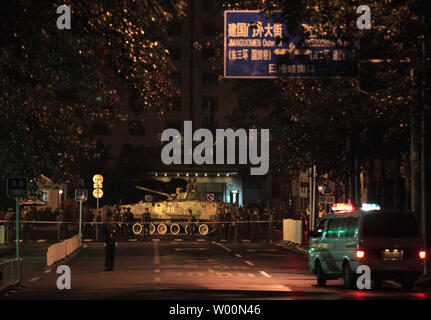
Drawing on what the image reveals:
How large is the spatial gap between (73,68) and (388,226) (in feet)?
29.3

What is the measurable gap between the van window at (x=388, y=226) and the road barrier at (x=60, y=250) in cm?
1268

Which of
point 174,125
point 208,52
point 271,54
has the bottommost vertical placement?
point 271,54

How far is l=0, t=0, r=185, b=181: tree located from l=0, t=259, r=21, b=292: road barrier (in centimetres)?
285

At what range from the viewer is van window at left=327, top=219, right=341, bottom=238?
949 inches

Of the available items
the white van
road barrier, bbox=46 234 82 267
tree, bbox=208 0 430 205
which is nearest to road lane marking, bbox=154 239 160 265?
road barrier, bbox=46 234 82 267

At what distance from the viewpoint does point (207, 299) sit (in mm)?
18516

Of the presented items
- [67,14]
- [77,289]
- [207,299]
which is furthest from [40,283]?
[67,14]

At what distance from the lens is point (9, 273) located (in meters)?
22.2

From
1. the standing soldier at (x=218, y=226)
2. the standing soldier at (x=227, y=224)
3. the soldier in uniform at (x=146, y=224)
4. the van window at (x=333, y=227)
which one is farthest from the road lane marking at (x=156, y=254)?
the van window at (x=333, y=227)

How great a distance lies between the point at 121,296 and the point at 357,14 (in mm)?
7947

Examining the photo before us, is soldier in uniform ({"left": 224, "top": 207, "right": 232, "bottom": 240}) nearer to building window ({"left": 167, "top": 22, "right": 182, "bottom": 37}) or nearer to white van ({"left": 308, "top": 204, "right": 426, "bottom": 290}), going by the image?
white van ({"left": 308, "top": 204, "right": 426, "bottom": 290})
